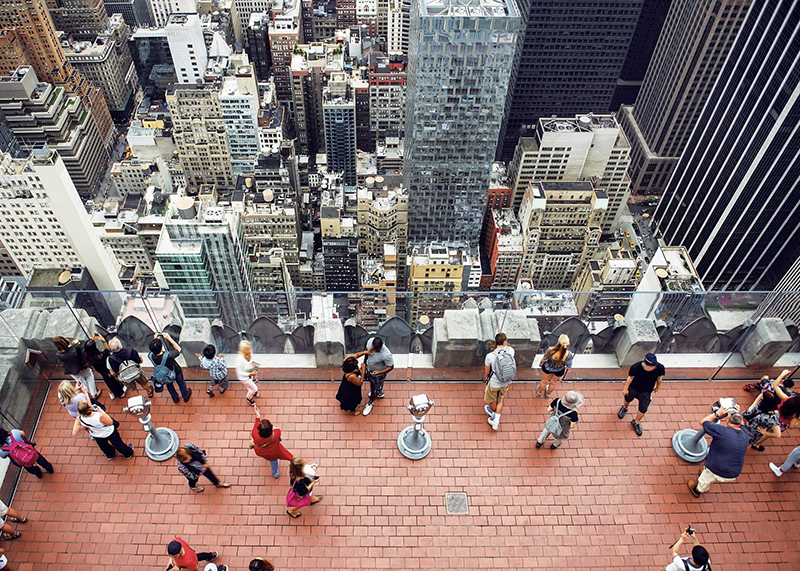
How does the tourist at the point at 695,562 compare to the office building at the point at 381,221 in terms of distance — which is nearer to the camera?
the tourist at the point at 695,562

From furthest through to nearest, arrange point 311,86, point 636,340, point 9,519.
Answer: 1. point 311,86
2. point 636,340
3. point 9,519

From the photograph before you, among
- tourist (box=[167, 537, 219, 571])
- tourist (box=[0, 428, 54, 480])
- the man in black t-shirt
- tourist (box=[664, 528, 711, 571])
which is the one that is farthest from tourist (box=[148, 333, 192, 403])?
→ tourist (box=[664, 528, 711, 571])

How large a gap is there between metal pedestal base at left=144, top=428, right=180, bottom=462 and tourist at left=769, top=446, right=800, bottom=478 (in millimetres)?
15584

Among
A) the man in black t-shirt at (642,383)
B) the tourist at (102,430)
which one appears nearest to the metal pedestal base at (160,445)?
the tourist at (102,430)

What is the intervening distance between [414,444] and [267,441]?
4.00 meters

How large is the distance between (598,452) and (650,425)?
1.86 metres

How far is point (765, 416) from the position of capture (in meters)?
14.9

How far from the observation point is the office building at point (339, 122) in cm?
8538

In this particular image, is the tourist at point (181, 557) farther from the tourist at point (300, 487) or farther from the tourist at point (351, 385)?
the tourist at point (351, 385)

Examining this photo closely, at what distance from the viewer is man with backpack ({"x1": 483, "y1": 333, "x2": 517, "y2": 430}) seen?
15.0 m

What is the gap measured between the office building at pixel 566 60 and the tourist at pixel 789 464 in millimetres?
80214

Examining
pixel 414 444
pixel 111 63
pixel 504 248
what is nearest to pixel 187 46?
pixel 111 63

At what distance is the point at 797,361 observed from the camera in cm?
1777

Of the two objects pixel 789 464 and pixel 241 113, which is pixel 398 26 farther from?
pixel 789 464
